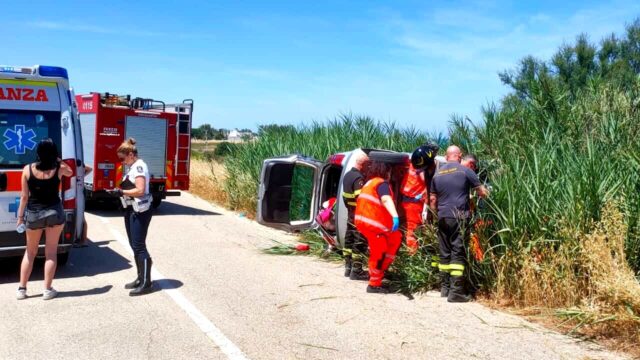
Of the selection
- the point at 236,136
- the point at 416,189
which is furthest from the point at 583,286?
the point at 236,136

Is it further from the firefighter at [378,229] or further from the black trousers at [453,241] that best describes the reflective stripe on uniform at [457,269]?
the firefighter at [378,229]

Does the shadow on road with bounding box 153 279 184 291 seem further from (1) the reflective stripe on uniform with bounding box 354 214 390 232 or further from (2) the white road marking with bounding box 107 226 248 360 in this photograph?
(1) the reflective stripe on uniform with bounding box 354 214 390 232

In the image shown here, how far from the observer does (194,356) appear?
199 inches

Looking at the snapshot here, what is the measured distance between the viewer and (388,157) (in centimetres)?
867

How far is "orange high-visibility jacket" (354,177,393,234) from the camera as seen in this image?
7211 millimetres

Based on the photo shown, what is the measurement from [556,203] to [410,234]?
6.32ft

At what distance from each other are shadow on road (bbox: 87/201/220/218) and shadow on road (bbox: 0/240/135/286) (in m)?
5.13

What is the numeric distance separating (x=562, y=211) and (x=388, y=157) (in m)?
2.77

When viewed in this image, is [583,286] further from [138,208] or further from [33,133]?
[33,133]

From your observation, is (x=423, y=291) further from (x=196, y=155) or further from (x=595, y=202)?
(x=196, y=155)

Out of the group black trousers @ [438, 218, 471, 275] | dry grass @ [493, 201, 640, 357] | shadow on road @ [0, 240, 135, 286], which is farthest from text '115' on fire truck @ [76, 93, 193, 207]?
dry grass @ [493, 201, 640, 357]

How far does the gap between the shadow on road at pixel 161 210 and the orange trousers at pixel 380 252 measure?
8761 millimetres

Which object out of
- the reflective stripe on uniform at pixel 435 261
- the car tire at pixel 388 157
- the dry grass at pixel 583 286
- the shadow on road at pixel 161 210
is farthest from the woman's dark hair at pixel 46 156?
Answer: the shadow on road at pixel 161 210

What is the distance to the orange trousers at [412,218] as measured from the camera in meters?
7.83
